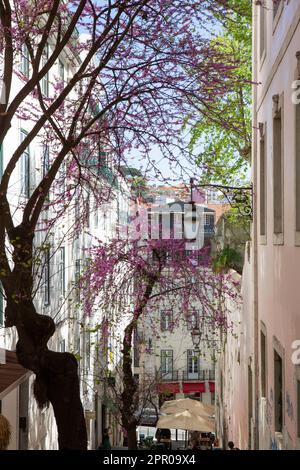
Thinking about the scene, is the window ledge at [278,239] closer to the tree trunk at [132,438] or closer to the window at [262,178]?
the window at [262,178]

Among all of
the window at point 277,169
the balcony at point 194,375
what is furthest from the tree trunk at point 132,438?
the balcony at point 194,375

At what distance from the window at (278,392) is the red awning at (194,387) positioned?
45.1 m

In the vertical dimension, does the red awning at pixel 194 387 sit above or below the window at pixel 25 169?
below

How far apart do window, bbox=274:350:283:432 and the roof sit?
11.7 ft

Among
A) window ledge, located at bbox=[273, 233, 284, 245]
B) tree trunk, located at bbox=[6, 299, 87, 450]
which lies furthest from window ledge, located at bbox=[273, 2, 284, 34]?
tree trunk, located at bbox=[6, 299, 87, 450]

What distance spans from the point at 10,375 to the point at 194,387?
47.1 m

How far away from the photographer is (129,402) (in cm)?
2039

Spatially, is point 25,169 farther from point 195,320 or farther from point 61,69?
point 61,69

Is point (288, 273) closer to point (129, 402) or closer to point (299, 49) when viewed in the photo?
point (299, 49)

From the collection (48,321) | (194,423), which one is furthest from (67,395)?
(194,423)

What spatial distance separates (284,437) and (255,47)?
29.1 ft

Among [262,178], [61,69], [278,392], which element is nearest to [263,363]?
[278,392]

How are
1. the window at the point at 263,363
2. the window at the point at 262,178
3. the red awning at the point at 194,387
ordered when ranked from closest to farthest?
the window at the point at 262,178 < the window at the point at 263,363 < the red awning at the point at 194,387

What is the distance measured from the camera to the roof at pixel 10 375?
36.4 feet
